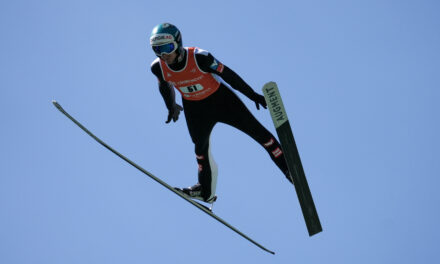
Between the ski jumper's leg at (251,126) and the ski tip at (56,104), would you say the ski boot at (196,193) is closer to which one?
the ski jumper's leg at (251,126)

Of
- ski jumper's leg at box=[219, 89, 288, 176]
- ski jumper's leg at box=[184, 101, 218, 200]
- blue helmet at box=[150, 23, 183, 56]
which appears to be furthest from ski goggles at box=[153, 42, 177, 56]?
ski jumper's leg at box=[219, 89, 288, 176]

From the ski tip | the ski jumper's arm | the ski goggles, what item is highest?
the ski goggles

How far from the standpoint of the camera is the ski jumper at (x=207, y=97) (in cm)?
959

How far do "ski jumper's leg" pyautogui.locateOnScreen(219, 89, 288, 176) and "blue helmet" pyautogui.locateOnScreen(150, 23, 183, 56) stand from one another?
1.10m

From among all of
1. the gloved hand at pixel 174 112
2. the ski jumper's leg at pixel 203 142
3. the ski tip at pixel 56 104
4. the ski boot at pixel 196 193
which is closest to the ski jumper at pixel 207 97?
the ski jumper's leg at pixel 203 142

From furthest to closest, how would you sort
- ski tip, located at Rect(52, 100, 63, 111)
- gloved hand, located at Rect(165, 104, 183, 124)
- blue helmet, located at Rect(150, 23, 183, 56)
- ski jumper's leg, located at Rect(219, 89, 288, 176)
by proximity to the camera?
gloved hand, located at Rect(165, 104, 183, 124), ski jumper's leg, located at Rect(219, 89, 288, 176), blue helmet, located at Rect(150, 23, 183, 56), ski tip, located at Rect(52, 100, 63, 111)

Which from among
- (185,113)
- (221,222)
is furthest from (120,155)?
(221,222)

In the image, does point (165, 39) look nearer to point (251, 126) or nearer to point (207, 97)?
point (207, 97)

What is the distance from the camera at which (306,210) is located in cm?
970

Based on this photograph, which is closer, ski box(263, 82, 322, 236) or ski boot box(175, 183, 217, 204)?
ski box(263, 82, 322, 236)

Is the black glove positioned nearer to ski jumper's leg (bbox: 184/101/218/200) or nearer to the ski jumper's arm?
the ski jumper's arm

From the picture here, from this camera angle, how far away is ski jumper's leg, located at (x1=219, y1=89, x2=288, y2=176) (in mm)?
9852

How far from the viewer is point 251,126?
9.85 metres

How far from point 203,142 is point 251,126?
727mm
